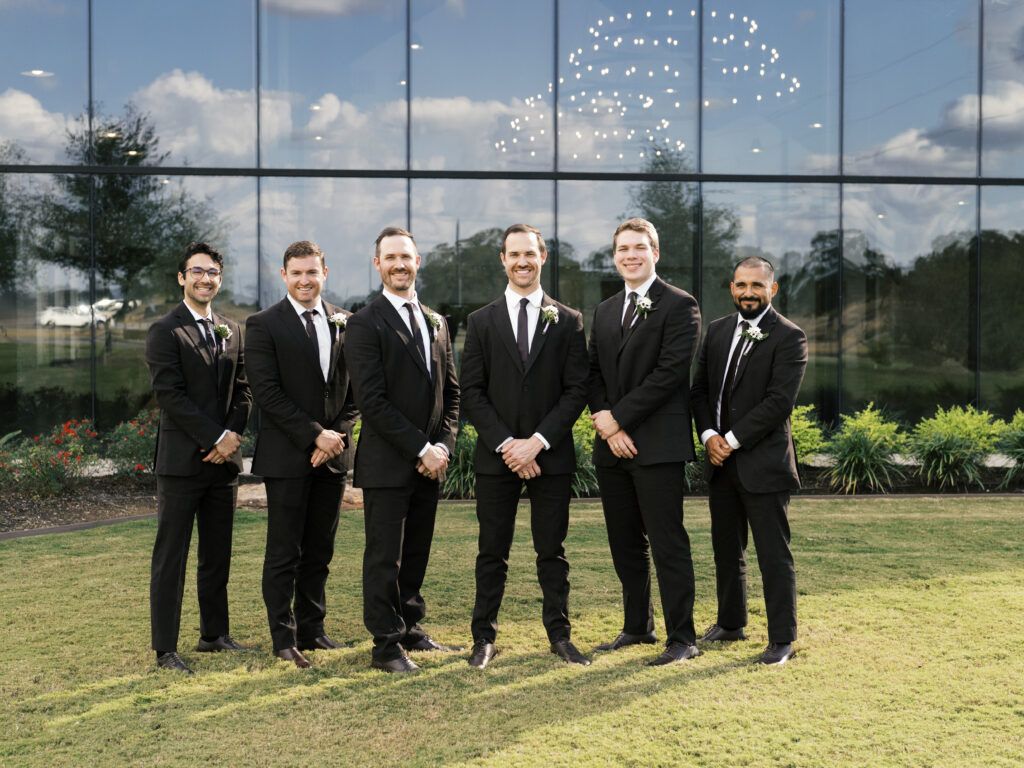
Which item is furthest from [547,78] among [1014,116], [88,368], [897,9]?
[88,368]

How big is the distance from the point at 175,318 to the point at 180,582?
1.44m

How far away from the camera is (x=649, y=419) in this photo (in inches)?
186

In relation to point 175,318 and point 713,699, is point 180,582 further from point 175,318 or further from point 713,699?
point 713,699

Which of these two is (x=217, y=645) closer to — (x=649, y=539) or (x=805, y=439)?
(x=649, y=539)

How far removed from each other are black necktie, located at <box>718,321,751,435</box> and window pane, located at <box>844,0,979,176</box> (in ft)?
33.5

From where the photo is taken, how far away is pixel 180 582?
478 centimetres

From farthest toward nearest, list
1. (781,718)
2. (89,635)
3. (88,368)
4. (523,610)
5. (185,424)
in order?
(88,368) → (523,610) → (89,635) → (185,424) → (781,718)

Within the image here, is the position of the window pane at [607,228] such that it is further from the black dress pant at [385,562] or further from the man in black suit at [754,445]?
the black dress pant at [385,562]

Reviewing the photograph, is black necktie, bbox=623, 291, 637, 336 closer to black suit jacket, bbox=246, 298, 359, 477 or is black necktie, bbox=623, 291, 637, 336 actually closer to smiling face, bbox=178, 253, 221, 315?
black suit jacket, bbox=246, 298, 359, 477

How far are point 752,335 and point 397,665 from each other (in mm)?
2591

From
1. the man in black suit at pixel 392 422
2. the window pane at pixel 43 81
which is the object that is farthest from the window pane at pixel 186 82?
the man in black suit at pixel 392 422

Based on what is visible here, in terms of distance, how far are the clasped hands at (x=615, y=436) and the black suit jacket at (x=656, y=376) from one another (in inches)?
1.2

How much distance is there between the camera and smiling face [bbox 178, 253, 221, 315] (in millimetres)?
4812

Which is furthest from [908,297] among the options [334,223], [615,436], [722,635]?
[615,436]
